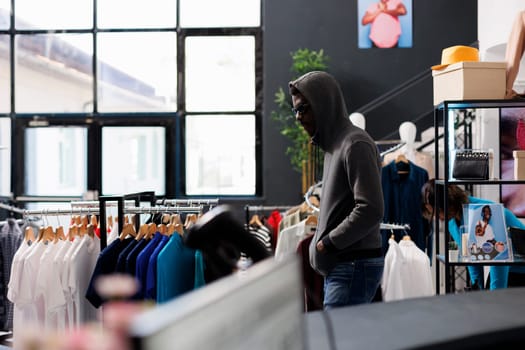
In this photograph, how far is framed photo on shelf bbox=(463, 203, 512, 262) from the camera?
144 inches

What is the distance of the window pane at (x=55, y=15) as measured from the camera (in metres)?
8.62

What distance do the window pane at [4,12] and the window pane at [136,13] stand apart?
3.87 ft

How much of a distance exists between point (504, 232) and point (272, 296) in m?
3.33

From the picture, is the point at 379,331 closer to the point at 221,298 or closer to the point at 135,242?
the point at 221,298

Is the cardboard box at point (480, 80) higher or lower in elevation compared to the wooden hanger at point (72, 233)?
higher

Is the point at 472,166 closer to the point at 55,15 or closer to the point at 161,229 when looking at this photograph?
the point at 161,229

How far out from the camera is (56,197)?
852 centimetres

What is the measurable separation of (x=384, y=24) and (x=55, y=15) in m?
4.15

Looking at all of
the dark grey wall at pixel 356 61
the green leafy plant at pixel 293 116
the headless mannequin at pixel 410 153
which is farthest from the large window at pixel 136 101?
the headless mannequin at pixel 410 153

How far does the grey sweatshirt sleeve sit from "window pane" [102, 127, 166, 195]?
6142 millimetres

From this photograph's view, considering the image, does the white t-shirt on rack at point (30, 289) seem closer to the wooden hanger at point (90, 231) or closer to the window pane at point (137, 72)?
the wooden hanger at point (90, 231)

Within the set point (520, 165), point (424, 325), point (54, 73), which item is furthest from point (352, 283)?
point (54, 73)

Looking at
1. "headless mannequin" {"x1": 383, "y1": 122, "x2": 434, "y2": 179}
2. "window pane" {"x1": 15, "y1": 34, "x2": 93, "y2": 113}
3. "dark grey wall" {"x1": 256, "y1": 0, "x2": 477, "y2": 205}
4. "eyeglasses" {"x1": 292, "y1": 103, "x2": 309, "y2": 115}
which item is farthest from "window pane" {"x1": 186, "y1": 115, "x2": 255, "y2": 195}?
"eyeglasses" {"x1": 292, "y1": 103, "x2": 309, "y2": 115}

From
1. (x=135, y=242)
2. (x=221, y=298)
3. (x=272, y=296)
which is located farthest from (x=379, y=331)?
(x=135, y=242)
